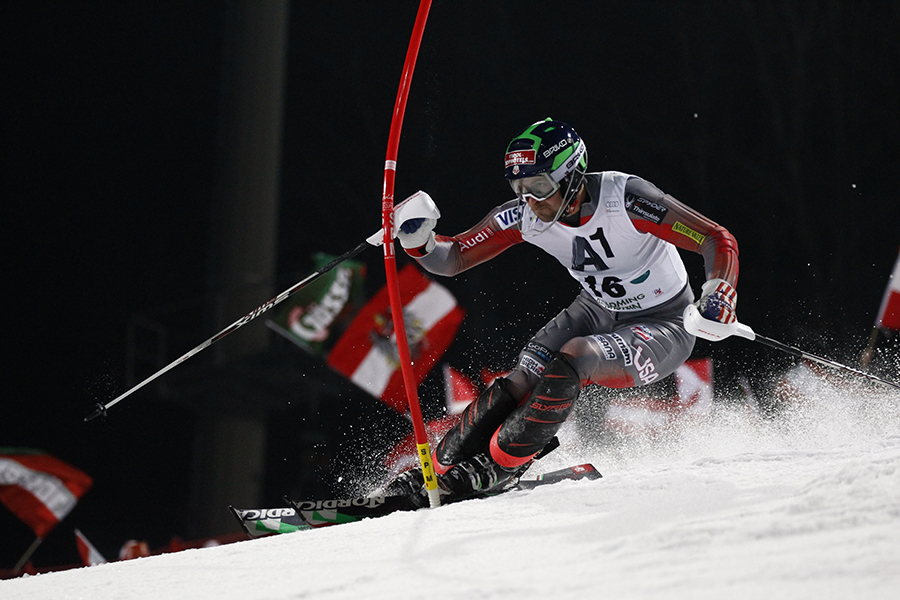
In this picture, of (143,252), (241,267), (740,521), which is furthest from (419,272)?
(143,252)

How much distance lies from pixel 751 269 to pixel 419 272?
588 cm

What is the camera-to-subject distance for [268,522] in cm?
358

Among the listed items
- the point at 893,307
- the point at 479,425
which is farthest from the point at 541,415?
the point at 893,307

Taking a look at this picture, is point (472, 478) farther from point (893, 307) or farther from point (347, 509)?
point (893, 307)

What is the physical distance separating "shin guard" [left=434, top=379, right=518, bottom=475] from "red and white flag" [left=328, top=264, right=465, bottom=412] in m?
5.00

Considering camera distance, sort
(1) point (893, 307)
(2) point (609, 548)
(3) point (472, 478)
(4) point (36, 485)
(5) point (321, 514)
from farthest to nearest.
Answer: (4) point (36, 485), (1) point (893, 307), (5) point (321, 514), (3) point (472, 478), (2) point (609, 548)

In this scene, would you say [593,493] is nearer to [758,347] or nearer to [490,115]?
[758,347]

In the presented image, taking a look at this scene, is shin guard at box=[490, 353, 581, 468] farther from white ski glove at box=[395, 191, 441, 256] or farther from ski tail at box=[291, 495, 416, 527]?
white ski glove at box=[395, 191, 441, 256]

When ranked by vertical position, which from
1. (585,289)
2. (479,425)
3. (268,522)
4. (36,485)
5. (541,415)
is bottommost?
(36,485)

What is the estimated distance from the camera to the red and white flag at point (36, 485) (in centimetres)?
827

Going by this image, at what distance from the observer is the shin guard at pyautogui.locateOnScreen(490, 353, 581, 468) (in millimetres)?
3256

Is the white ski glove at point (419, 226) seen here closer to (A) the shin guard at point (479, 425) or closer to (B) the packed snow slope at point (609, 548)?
(A) the shin guard at point (479, 425)

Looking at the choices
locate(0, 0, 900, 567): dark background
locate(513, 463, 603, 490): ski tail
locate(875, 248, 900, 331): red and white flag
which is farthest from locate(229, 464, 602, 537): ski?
locate(0, 0, 900, 567): dark background

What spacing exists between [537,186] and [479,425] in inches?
39.6
